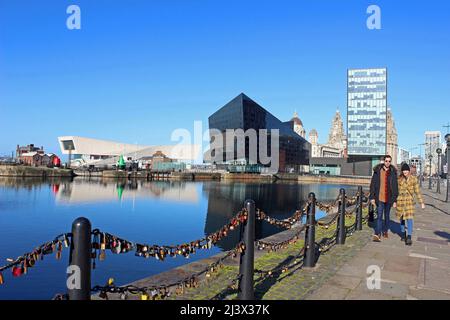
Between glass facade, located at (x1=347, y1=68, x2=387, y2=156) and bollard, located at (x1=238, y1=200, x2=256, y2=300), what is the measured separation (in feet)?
415

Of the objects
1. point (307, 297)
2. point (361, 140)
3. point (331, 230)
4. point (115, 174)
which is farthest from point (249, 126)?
point (307, 297)

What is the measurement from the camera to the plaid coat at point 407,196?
964 cm

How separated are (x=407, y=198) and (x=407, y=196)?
0.18 feet

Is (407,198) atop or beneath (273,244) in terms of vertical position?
atop

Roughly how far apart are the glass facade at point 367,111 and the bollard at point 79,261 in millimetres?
128590

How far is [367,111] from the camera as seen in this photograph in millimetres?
123000

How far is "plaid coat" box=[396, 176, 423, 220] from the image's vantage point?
9641mm

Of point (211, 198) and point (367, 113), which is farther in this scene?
point (367, 113)
